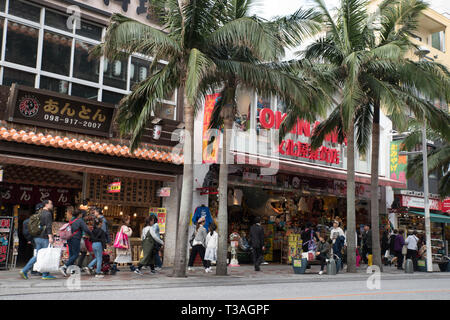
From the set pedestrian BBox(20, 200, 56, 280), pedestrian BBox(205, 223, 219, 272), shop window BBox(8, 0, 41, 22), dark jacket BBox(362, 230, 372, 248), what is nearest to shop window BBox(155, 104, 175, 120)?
pedestrian BBox(205, 223, 219, 272)

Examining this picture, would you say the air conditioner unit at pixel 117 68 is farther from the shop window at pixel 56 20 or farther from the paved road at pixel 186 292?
the paved road at pixel 186 292

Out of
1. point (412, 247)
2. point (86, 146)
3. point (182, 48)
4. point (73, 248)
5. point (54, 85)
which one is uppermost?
point (182, 48)

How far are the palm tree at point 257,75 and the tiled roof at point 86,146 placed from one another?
2817 mm

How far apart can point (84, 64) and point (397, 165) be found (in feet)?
63.4

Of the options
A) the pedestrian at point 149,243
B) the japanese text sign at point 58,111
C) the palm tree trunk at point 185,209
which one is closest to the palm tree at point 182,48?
the palm tree trunk at point 185,209

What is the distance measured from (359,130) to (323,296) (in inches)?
507

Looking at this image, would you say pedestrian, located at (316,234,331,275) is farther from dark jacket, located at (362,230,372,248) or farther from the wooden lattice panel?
the wooden lattice panel

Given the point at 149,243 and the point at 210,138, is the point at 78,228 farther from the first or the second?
the point at 210,138

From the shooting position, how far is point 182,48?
14227mm

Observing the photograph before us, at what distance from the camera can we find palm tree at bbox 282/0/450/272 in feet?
58.7

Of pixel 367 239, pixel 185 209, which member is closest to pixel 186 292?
pixel 185 209

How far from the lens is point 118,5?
17609 millimetres
